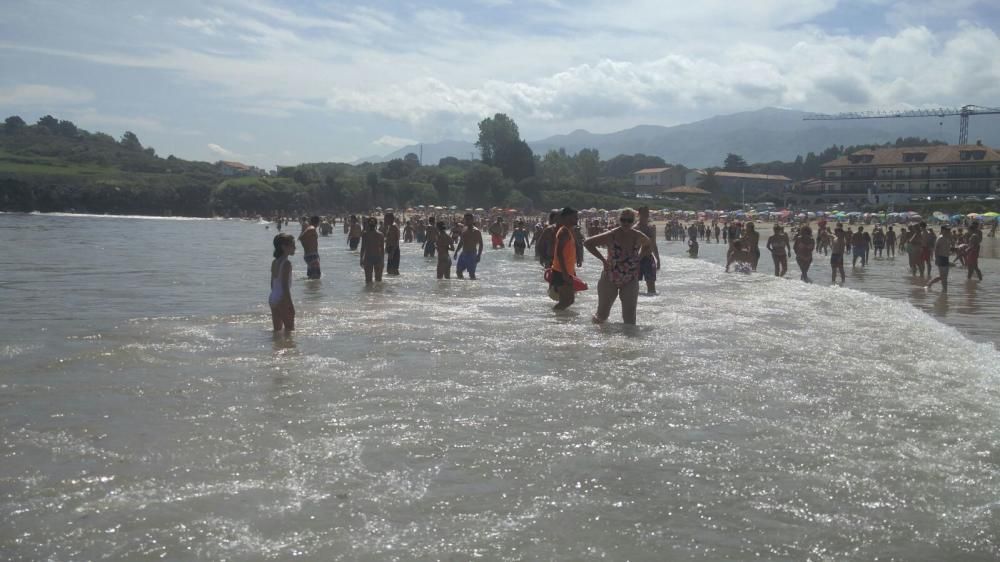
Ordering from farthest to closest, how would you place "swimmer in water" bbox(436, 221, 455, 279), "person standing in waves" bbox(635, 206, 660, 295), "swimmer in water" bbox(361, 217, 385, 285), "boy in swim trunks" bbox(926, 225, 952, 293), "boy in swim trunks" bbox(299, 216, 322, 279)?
"swimmer in water" bbox(436, 221, 455, 279) < "boy in swim trunks" bbox(926, 225, 952, 293) < "swimmer in water" bbox(361, 217, 385, 285) < "boy in swim trunks" bbox(299, 216, 322, 279) < "person standing in waves" bbox(635, 206, 660, 295)

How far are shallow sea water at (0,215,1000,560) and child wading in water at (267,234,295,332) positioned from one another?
0.36 metres

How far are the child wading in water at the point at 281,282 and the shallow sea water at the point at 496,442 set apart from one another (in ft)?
1.18

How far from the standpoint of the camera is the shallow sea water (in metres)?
3.56

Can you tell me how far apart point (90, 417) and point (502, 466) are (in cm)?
287

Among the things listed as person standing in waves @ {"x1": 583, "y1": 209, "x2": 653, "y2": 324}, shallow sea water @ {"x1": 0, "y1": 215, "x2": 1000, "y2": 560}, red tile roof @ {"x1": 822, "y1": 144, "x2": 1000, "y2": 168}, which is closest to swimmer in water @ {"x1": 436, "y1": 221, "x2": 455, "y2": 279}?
shallow sea water @ {"x1": 0, "y1": 215, "x2": 1000, "y2": 560}

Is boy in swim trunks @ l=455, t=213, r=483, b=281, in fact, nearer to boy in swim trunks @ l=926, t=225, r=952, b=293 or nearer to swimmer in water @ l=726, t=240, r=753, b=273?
swimmer in water @ l=726, t=240, r=753, b=273

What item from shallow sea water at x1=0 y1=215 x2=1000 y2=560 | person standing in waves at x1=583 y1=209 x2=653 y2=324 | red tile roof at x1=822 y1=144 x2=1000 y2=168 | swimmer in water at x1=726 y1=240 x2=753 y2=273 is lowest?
shallow sea water at x1=0 y1=215 x2=1000 y2=560

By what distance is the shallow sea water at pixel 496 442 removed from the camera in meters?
3.56

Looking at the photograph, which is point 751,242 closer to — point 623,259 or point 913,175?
point 623,259

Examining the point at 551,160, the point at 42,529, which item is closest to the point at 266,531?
the point at 42,529

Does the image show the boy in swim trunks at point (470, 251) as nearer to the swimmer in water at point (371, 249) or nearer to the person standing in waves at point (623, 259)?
the swimmer in water at point (371, 249)

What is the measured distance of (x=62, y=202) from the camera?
115062mm

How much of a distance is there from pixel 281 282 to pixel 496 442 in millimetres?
4712

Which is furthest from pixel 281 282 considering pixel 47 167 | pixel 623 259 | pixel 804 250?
pixel 47 167
